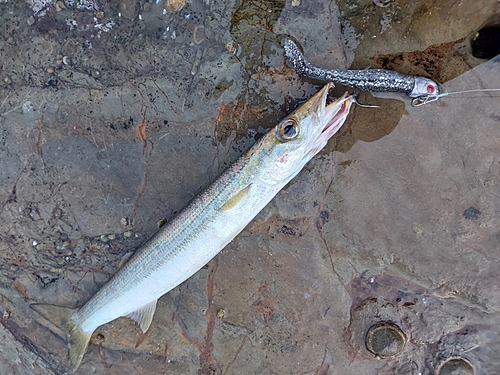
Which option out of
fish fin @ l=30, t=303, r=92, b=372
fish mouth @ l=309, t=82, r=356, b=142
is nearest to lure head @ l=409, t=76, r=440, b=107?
fish mouth @ l=309, t=82, r=356, b=142

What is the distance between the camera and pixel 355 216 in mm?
4059

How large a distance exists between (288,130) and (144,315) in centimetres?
284

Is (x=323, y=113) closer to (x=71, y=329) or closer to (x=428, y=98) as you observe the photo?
(x=428, y=98)

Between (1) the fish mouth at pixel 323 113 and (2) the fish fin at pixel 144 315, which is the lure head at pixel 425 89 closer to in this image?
(1) the fish mouth at pixel 323 113

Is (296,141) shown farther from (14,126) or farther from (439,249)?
(14,126)

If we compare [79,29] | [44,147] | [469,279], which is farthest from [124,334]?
[469,279]

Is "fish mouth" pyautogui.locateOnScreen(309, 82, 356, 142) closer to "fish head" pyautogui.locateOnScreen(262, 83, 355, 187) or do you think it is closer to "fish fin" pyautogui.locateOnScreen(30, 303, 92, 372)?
"fish head" pyautogui.locateOnScreen(262, 83, 355, 187)

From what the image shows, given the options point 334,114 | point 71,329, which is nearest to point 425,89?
point 334,114

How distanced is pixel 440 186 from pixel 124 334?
4.30 meters

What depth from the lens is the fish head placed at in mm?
3490

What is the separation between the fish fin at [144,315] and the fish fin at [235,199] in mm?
1595

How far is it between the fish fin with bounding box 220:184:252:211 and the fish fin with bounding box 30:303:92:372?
8.10 ft

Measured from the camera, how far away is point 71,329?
14.1ft

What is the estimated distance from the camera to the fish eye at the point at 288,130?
348 centimetres
